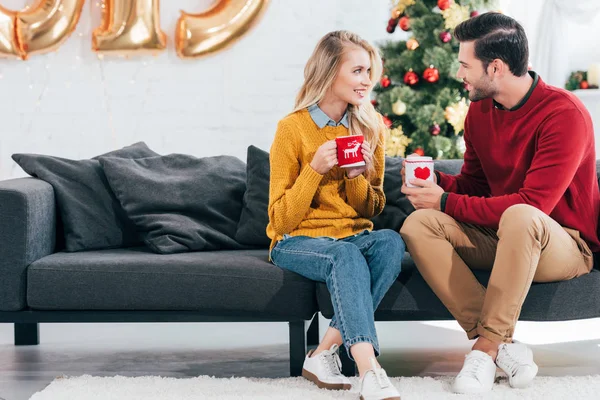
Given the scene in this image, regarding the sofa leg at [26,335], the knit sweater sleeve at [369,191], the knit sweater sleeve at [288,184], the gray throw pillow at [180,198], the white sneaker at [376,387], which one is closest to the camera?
the white sneaker at [376,387]

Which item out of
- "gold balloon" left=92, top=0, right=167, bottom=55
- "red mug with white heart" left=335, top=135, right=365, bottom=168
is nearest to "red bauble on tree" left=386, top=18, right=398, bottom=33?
"gold balloon" left=92, top=0, right=167, bottom=55

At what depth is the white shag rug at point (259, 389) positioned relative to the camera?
2309mm

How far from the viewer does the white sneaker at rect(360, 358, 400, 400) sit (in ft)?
7.04

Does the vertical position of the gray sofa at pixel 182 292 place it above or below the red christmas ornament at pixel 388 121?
below

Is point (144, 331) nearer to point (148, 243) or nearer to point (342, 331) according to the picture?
point (148, 243)

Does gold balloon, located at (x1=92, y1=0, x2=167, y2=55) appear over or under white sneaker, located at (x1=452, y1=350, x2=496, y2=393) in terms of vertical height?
over

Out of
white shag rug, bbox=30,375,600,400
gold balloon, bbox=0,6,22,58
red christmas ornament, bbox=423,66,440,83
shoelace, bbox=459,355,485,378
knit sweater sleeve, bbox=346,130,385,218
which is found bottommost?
white shag rug, bbox=30,375,600,400

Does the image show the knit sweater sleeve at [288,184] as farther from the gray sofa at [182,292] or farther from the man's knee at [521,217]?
the man's knee at [521,217]

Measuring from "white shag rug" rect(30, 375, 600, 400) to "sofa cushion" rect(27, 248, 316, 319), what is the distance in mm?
226

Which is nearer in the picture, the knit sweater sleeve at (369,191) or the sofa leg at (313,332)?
the knit sweater sleeve at (369,191)

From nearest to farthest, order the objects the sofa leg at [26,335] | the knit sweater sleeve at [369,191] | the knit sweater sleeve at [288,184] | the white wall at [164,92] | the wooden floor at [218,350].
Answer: the knit sweater sleeve at [288,184] → the knit sweater sleeve at [369,191] → the wooden floor at [218,350] → the sofa leg at [26,335] → the white wall at [164,92]

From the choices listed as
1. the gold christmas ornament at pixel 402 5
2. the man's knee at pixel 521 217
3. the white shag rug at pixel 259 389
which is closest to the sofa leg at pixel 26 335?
the white shag rug at pixel 259 389

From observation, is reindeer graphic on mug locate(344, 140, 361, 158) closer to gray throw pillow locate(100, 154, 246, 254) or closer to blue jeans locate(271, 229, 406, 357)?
blue jeans locate(271, 229, 406, 357)

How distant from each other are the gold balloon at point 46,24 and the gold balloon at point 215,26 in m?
0.59
